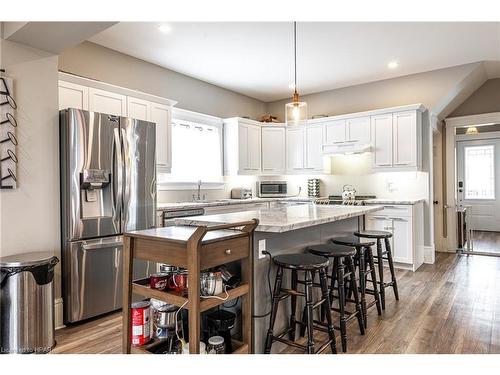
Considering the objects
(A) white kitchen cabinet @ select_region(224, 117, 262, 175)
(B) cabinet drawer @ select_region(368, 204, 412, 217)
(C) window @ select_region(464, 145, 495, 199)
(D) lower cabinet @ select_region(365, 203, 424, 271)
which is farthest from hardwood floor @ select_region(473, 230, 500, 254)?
(A) white kitchen cabinet @ select_region(224, 117, 262, 175)

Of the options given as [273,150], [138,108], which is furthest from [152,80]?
[273,150]

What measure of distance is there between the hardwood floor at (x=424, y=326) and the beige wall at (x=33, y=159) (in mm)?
606

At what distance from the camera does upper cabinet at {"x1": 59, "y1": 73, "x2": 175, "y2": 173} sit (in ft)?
11.0

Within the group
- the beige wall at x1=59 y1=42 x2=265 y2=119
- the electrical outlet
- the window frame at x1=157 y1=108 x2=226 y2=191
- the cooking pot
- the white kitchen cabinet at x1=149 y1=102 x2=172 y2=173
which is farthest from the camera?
the window frame at x1=157 y1=108 x2=226 y2=191

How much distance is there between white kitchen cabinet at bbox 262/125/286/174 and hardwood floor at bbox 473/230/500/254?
392 cm

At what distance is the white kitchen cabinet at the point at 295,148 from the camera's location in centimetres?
620

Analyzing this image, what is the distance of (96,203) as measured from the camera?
3.05m

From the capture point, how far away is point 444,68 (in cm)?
499

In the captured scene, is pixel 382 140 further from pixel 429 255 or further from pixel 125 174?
pixel 125 174

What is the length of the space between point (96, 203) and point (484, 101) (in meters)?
6.46

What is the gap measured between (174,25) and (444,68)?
4032 millimetres

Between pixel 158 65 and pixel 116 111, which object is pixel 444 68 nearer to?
pixel 158 65

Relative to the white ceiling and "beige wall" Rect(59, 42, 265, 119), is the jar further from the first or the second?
"beige wall" Rect(59, 42, 265, 119)
